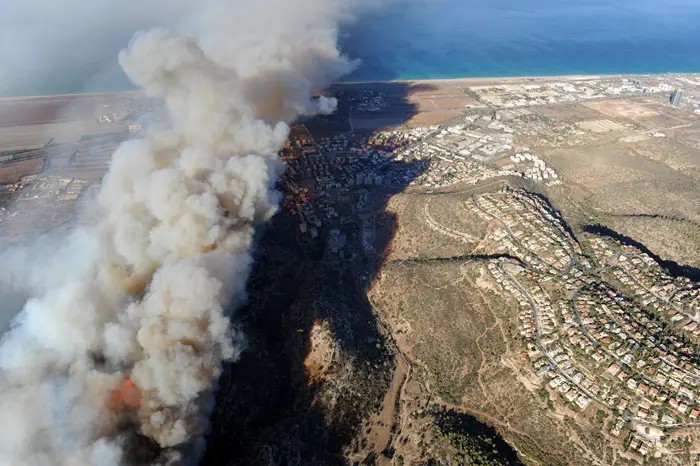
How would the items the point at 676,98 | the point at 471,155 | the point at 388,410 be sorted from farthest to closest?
the point at 676,98 → the point at 471,155 → the point at 388,410

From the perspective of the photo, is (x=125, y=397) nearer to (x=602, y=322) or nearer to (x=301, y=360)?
A: (x=301, y=360)

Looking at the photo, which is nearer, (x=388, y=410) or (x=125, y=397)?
(x=125, y=397)

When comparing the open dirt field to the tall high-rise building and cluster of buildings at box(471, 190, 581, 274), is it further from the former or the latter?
cluster of buildings at box(471, 190, 581, 274)

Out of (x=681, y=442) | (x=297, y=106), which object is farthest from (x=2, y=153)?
(x=681, y=442)

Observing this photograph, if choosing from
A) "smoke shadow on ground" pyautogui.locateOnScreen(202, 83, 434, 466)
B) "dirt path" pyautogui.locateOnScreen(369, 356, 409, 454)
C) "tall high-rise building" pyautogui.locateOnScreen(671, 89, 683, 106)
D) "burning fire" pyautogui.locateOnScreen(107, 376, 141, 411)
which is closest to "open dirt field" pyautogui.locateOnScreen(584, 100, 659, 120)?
"tall high-rise building" pyautogui.locateOnScreen(671, 89, 683, 106)

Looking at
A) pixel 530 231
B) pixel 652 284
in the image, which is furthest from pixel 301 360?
pixel 652 284

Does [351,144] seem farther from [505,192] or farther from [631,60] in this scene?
[631,60]
